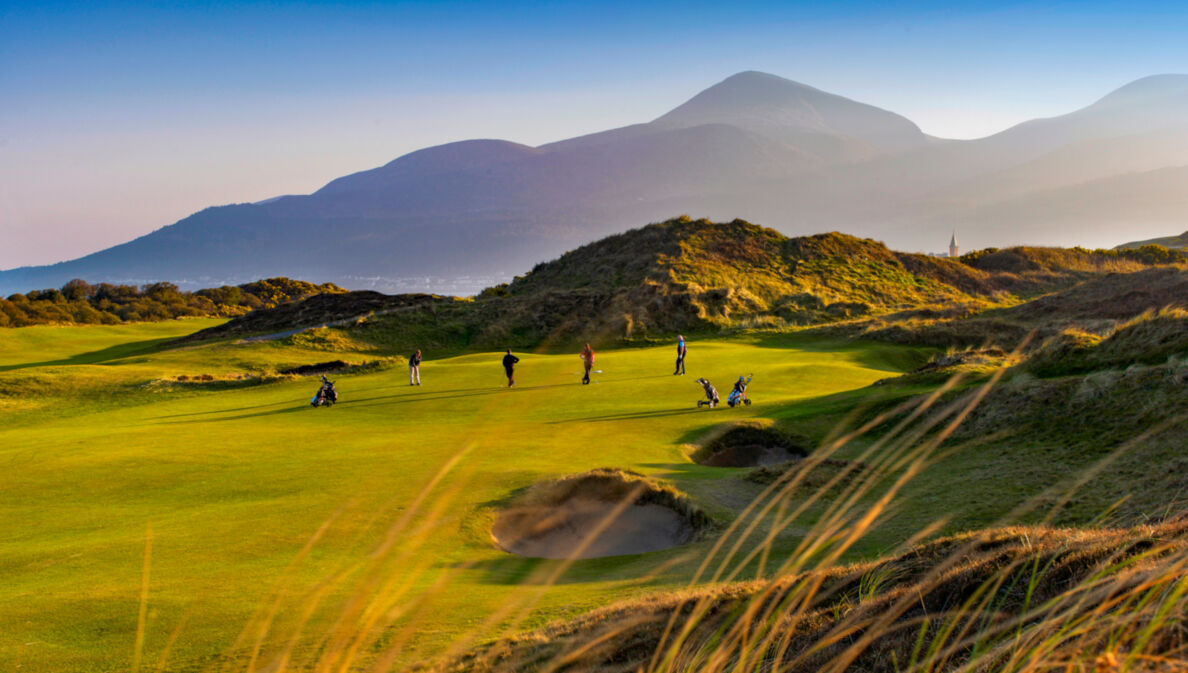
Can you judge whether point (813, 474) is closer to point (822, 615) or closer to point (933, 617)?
point (822, 615)

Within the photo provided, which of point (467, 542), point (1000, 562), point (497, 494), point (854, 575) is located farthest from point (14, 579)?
point (1000, 562)

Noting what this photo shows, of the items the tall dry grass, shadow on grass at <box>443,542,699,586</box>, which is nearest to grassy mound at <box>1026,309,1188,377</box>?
the tall dry grass

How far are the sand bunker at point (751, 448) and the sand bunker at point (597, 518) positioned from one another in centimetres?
423

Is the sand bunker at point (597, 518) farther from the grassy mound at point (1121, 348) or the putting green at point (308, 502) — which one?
the grassy mound at point (1121, 348)

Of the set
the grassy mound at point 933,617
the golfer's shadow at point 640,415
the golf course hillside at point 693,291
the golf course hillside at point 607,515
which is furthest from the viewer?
the golf course hillside at point 693,291

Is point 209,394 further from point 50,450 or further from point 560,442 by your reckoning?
point 560,442

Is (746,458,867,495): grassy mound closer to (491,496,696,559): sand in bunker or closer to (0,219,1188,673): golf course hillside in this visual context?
(0,219,1188,673): golf course hillside

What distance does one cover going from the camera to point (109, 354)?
46875 mm

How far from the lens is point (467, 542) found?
376 inches

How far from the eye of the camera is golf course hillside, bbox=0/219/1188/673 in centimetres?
373

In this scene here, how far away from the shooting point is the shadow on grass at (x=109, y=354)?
40562mm

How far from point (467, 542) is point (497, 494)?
209cm

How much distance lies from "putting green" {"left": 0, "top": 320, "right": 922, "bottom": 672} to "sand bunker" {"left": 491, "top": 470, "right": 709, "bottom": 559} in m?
0.46

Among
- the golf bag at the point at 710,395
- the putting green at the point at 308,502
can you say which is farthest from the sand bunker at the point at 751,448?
the golf bag at the point at 710,395
